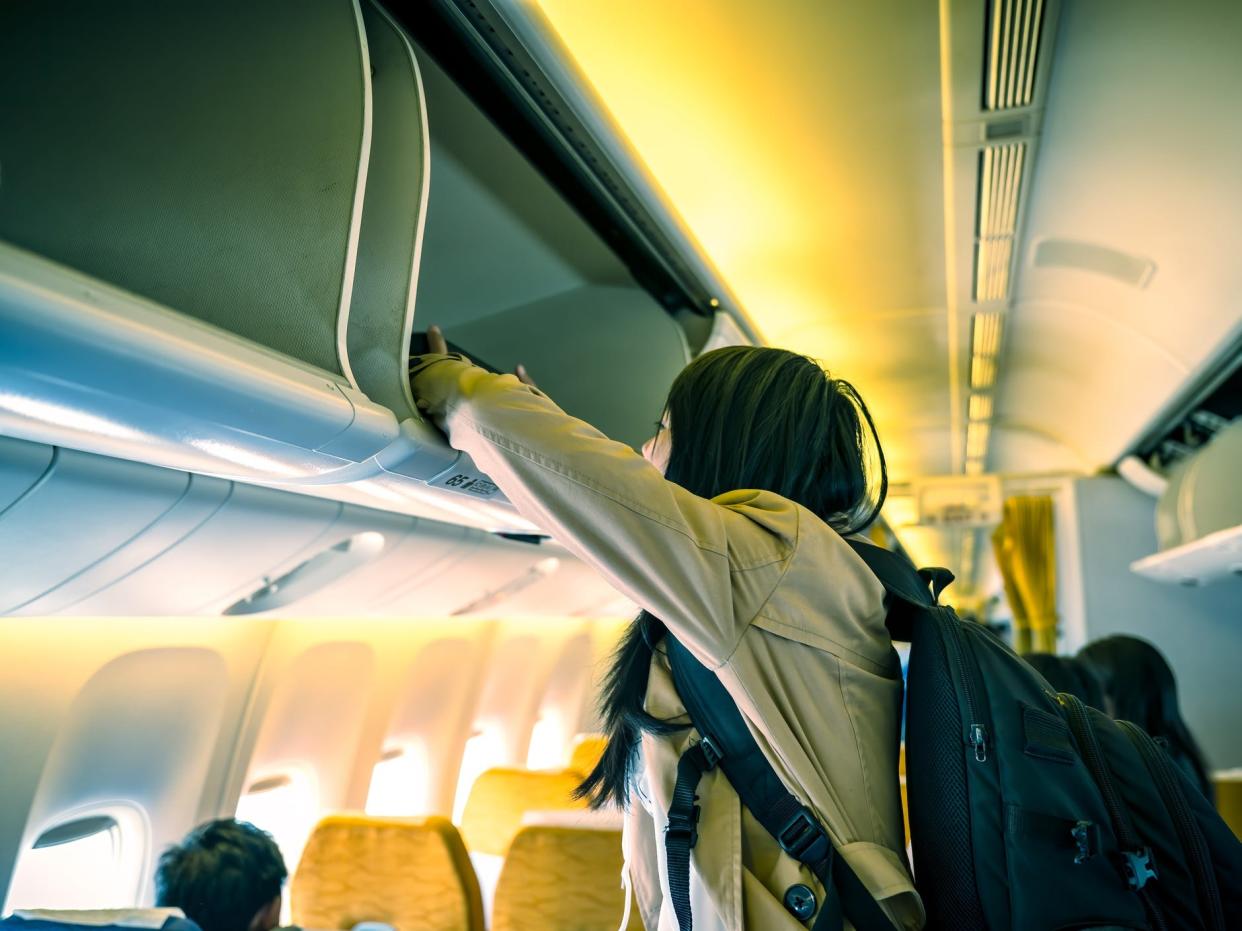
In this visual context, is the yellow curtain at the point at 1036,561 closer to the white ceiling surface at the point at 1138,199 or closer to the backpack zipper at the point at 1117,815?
the white ceiling surface at the point at 1138,199

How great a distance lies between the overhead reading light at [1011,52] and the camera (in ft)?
7.75

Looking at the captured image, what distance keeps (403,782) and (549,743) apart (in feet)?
7.10

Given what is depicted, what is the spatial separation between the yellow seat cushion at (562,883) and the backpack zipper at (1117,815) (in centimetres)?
193

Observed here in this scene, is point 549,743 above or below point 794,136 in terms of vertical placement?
below

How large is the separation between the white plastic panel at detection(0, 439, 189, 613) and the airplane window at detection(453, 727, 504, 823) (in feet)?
12.8

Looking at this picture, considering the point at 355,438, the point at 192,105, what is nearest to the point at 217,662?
the point at 355,438

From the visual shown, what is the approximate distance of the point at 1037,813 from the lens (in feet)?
4.44

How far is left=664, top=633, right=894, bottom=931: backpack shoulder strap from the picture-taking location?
4.30 feet

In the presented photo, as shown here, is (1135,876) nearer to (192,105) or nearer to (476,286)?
(192,105)

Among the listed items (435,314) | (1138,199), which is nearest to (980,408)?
(1138,199)

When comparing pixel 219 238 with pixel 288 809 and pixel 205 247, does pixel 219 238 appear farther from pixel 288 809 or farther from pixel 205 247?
pixel 288 809

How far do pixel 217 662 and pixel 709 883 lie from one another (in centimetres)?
262

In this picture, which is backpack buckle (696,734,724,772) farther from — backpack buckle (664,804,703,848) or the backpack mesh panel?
the backpack mesh panel

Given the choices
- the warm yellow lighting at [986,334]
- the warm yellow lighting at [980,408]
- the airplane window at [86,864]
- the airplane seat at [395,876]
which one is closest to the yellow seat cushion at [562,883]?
the airplane seat at [395,876]
